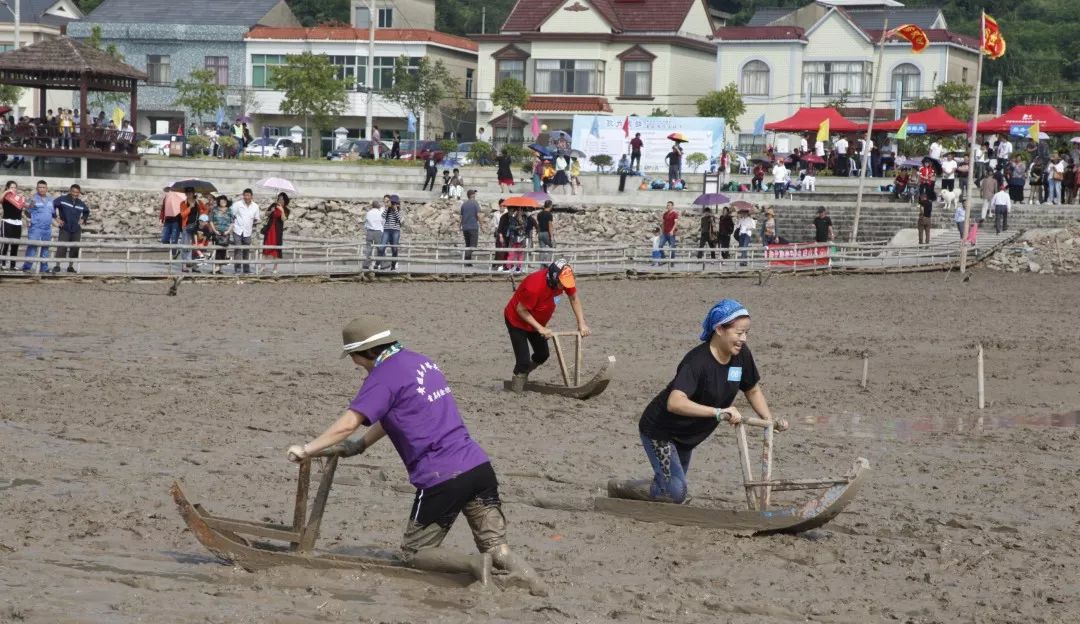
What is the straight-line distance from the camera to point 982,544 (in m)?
8.22

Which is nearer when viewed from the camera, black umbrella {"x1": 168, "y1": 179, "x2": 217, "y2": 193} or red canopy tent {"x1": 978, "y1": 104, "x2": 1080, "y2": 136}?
black umbrella {"x1": 168, "y1": 179, "x2": 217, "y2": 193}

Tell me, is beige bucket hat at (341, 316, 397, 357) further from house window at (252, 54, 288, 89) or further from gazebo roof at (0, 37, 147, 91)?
house window at (252, 54, 288, 89)

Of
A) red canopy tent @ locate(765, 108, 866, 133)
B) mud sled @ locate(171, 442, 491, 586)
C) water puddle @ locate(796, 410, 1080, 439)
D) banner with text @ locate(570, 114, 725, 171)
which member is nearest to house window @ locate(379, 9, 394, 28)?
banner with text @ locate(570, 114, 725, 171)

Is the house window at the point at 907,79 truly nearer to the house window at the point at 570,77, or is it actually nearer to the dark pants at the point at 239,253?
Result: the house window at the point at 570,77

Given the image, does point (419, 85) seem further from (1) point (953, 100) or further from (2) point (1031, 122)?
(2) point (1031, 122)

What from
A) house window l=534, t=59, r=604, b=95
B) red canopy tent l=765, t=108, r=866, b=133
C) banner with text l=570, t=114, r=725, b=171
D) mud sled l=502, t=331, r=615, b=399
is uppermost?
house window l=534, t=59, r=604, b=95

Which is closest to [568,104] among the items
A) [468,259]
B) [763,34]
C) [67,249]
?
[763,34]

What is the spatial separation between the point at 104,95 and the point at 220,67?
7603 mm

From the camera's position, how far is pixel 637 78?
199ft

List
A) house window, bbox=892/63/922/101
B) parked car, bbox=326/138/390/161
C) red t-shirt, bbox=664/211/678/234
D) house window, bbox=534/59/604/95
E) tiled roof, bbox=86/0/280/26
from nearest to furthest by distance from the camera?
→ red t-shirt, bbox=664/211/678/234, parked car, bbox=326/138/390/161, house window, bbox=892/63/922/101, house window, bbox=534/59/604/95, tiled roof, bbox=86/0/280/26

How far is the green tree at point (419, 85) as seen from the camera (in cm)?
6006

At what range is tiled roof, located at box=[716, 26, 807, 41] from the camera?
59.5 meters

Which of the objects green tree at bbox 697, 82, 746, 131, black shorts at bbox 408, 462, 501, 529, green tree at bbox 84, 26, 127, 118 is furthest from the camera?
green tree at bbox 697, 82, 746, 131

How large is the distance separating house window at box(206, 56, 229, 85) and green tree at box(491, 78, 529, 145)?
15.2m
